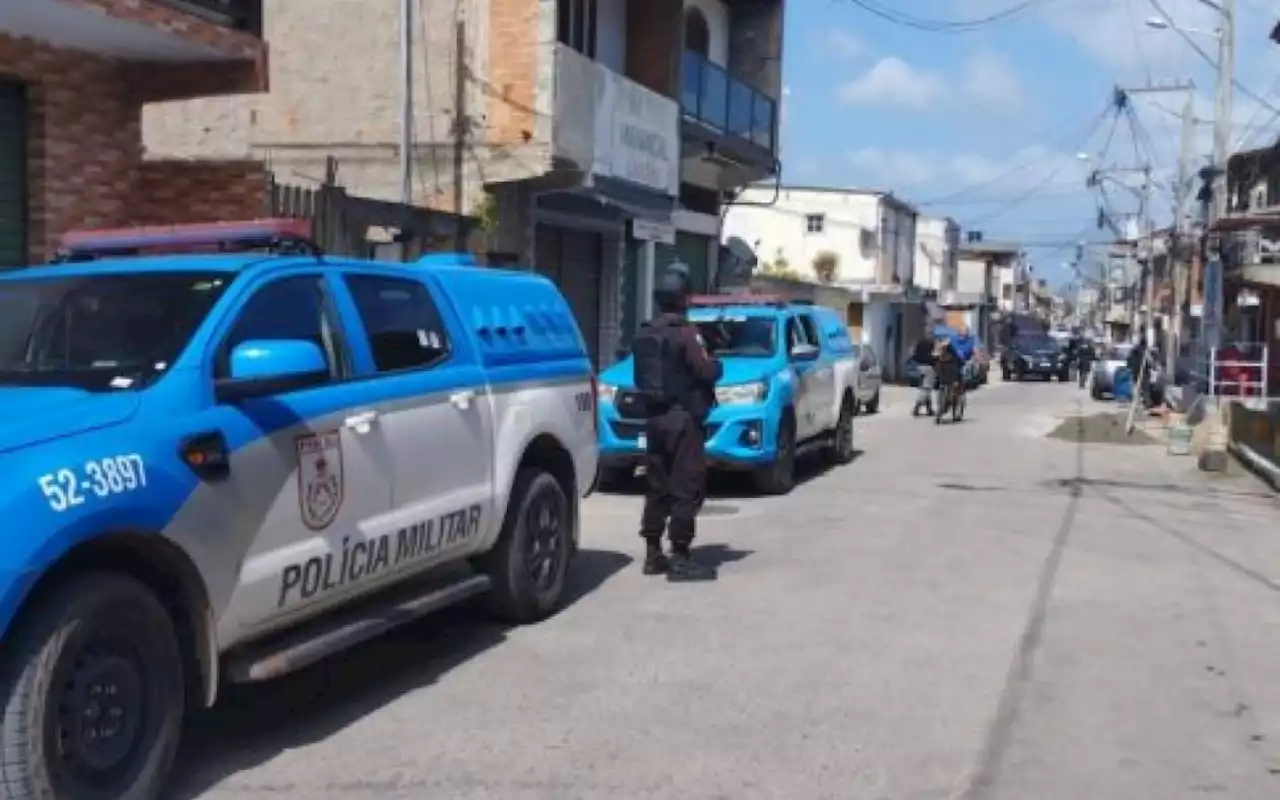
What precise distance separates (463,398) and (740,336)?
8.28m

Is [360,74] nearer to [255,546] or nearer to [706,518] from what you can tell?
[706,518]

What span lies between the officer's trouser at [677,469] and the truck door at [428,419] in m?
2.05

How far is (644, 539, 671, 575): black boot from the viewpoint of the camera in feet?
30.8

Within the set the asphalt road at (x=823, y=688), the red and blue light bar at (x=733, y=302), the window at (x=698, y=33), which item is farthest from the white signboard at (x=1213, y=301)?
the asphalt road at (x=823, y=688)

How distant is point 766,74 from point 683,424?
2261cm

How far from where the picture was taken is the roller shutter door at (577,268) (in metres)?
21.8

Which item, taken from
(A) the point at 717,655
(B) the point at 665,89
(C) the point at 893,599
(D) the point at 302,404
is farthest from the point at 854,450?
(D) the point at 302,404

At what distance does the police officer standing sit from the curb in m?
9.60

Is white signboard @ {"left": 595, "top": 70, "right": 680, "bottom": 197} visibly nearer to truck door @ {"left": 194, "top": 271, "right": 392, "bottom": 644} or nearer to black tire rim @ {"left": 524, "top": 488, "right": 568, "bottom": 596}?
black tire rim @ {"left": 524, "top": 488, "right": 568, "bottom": 596}

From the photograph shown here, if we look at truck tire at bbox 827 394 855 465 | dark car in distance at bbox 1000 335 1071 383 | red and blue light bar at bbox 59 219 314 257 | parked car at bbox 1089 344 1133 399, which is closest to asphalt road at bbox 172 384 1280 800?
red and blue light bar at bbox 59 219 314 257

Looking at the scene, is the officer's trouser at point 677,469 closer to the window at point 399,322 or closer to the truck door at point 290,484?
the window at point 399,322

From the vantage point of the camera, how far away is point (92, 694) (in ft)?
14.7

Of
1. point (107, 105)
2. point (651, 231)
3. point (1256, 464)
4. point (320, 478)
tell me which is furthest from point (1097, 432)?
point (320, 478)

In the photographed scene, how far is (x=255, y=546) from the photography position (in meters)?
5.21
